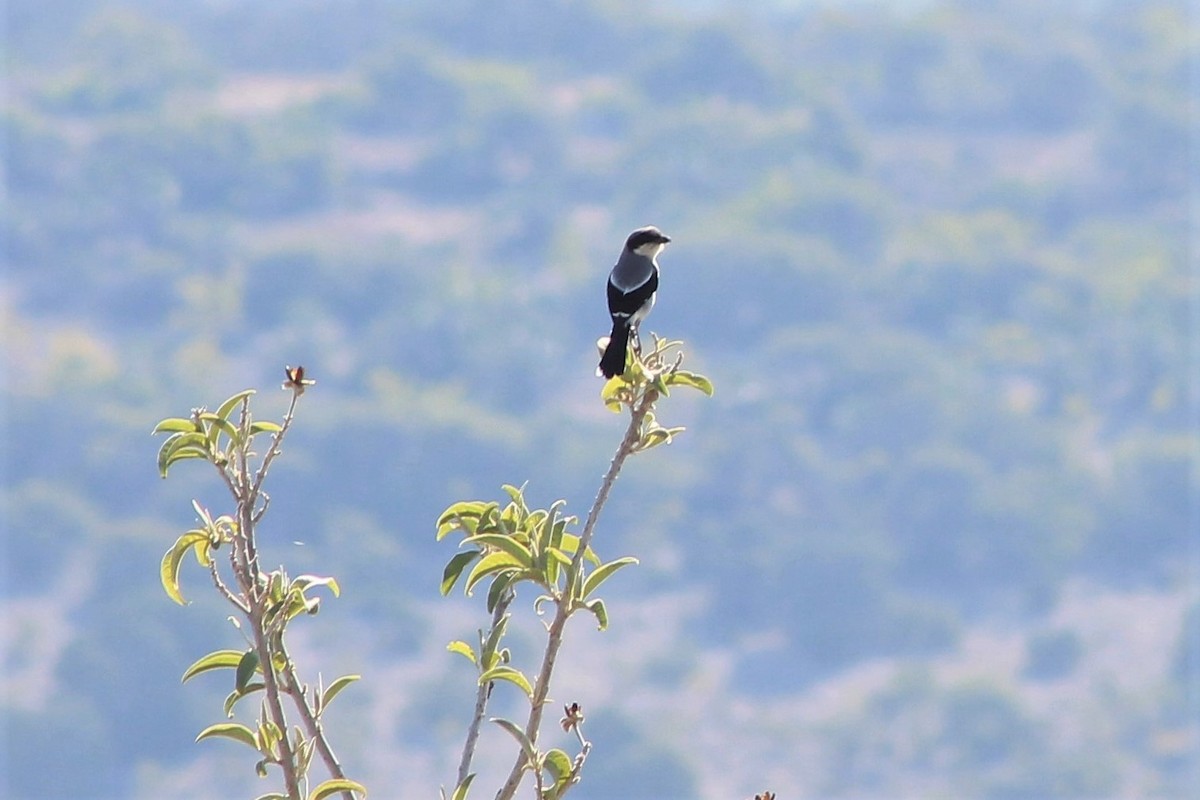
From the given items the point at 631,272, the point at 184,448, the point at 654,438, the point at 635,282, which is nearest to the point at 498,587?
the point at 654,438

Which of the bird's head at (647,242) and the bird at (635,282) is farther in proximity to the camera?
the bird's head at (647,242)

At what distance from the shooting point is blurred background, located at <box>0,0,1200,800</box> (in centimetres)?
12725

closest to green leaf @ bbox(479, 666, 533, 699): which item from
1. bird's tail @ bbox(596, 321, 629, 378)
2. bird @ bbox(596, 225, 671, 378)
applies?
bird's tail @ bbox(596, 321, 629, 378)

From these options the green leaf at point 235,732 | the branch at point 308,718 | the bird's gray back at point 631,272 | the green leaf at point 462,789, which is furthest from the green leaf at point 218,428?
the bird's gray back at point 631,272

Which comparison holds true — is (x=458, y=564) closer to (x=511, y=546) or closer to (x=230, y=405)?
(x=511, y=546)

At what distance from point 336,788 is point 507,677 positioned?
0.36 metres

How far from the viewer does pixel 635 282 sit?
7.44m

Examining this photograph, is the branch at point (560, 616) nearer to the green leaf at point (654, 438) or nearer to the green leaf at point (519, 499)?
the green leaf at point (654, 438)

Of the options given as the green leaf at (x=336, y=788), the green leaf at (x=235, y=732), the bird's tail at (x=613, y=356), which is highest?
the bird's tail at (x=613, y=356)

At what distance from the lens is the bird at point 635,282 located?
22.8 feet

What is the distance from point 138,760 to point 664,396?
127 metres

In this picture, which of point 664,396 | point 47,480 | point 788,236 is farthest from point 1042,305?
point 664,396

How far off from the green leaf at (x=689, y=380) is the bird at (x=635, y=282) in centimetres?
178

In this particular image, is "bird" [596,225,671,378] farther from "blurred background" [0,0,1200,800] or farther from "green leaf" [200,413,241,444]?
"blurred background" [0,0,1200,800]
